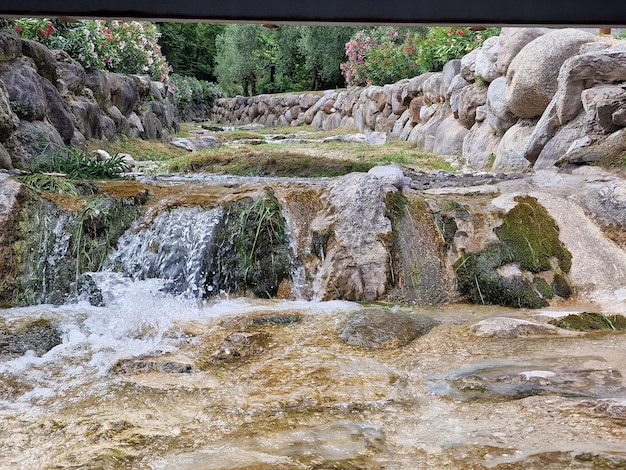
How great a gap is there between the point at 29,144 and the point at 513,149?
6384 millimetres

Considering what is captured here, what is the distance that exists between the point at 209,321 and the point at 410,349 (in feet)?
5.09

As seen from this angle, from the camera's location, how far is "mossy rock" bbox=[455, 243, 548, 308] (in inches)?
192

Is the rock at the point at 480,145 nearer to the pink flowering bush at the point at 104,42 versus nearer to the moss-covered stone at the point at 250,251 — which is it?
the moss-covered stone at the point at 250,251

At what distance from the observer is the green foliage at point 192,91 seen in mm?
22172

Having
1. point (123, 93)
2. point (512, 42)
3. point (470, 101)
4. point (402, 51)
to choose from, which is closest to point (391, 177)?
point (512, 42)

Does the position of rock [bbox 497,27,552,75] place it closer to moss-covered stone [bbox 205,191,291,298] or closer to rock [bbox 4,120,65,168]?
moss-covered stone [bbox 205,191,291,298]

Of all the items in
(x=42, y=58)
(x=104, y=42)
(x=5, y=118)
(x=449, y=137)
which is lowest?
(x=449, y=137)

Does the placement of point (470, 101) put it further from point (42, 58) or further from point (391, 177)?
point (42, 58)

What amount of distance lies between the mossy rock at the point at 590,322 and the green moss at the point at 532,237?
0.91 metres

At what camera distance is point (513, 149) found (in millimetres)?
8148

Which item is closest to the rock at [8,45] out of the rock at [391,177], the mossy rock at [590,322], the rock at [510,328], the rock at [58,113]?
the rock at [58,113]

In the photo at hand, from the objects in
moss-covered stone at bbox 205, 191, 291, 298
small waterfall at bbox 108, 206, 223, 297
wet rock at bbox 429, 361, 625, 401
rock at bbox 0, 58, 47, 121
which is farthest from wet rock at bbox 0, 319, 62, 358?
rock at bbox 0, 58, 47, 121

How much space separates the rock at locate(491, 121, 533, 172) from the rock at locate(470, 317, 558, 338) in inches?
171

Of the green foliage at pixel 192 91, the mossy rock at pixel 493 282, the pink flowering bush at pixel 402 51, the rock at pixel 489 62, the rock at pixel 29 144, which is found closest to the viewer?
the mossy rock at pixel 493 282
